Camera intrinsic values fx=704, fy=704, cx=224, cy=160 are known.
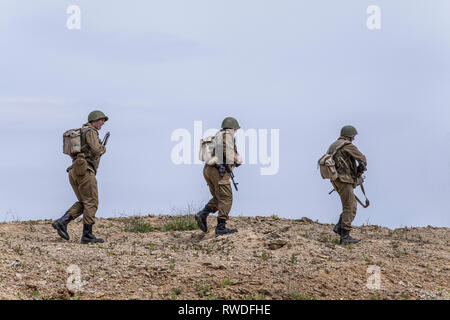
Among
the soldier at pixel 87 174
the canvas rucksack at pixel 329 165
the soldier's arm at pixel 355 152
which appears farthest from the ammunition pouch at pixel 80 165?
the soldier's arm at pixel 355 152

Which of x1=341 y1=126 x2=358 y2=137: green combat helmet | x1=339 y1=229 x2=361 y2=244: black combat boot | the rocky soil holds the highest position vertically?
x1=341 y1=126 x2=358 y2=137: green combat helmet

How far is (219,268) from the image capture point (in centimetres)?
1180

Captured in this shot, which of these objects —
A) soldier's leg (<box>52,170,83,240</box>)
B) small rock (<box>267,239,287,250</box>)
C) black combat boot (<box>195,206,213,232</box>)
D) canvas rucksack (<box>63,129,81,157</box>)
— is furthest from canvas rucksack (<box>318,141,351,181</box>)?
soldier's leg (<box>52,170,83,240</box>)

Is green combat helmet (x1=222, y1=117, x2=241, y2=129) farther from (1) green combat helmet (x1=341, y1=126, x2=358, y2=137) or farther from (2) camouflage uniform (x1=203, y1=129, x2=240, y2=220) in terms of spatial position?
(1) green combat helmet (x1=341, y1=126, x2=358, y2=137)

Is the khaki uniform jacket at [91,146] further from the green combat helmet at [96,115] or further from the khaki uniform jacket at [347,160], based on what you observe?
the khaki uniform jacket at [347,160]

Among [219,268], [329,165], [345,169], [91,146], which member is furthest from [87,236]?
[345,169]

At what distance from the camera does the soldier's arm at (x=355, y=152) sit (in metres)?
14.0

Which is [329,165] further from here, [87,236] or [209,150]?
[87,236]

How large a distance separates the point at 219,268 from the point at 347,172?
377cm

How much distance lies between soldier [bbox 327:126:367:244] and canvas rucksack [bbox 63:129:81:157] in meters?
5.01

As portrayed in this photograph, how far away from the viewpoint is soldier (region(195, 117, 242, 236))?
1399 cm

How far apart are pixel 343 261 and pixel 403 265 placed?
122 cm
